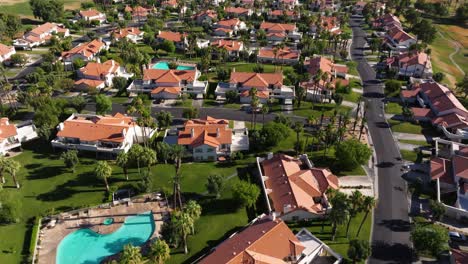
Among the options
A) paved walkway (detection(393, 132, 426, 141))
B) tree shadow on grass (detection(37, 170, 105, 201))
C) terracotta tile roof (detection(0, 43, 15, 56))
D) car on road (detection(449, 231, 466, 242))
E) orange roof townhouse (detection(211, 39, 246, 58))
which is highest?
orange roof townhouse (detection(211, 39, 246, 58))

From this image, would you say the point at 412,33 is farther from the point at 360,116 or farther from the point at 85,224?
the point at 85,224

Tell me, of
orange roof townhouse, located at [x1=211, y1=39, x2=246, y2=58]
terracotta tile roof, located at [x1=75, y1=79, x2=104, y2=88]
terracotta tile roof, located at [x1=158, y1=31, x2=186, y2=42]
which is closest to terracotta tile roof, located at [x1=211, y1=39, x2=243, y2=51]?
orange roof townhouse, located at [x1=211, y1=39, x2=246, y2=58]

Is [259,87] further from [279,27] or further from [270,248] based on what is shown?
[279,27]

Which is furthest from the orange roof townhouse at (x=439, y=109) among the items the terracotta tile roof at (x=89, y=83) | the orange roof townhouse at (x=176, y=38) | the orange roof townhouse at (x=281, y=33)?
the terracotta tile roof at (x=89, y=83)

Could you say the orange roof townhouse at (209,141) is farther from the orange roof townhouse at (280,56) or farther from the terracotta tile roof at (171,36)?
the terracotta tile roof at (171,36)

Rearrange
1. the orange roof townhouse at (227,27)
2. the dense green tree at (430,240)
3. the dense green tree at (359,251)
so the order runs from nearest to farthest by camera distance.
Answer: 1. the dense green tree at (359,251)
2. the dense green tree at (430,240)
3. the orange roof townhouse at (227,27)

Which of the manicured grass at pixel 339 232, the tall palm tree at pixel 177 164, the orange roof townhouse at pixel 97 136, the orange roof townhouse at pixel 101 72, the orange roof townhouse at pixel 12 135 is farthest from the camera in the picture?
the orange roof townhouse at pixel 101 72

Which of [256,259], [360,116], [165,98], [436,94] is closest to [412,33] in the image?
[436,94]

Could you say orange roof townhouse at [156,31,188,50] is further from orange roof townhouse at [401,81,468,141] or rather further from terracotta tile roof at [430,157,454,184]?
terracotta tile roof at [430,157,454,184]
